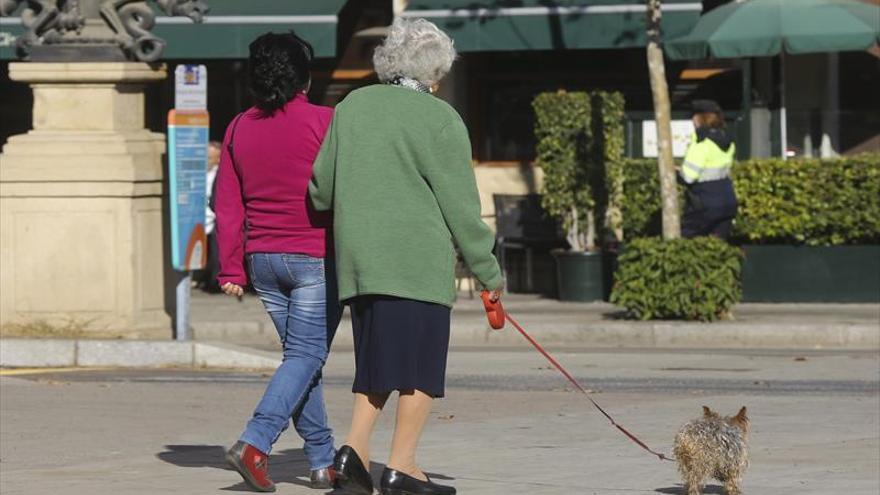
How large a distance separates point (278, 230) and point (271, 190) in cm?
16

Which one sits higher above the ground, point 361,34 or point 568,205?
point 361,34

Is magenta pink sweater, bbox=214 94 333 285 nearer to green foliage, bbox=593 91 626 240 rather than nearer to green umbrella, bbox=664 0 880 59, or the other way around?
green foliage, bbox=593 91 626 240

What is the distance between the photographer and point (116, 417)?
10477mm

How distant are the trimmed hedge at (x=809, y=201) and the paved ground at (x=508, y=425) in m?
3.43

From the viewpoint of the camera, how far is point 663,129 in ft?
55.9

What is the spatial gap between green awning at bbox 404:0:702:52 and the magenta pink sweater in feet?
37.4

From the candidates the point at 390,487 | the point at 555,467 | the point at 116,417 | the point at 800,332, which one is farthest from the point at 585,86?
the point at 390,487

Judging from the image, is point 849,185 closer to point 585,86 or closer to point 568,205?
point 568,205

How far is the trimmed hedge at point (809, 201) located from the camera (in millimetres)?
17531

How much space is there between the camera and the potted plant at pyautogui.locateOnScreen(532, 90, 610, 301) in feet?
61.2

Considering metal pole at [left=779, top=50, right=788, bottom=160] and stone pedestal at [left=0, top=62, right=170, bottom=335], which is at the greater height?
metal pole at [left=779, top=50, right=788, bottom=160]

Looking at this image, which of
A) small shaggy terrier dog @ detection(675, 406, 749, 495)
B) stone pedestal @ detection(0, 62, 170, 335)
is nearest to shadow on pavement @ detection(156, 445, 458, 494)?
small shaggy terrier dog @ detection(675, 406, 749, 495)

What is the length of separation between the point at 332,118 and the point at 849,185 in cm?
1074

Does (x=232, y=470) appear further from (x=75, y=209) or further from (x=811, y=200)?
(x=811, y=200)
